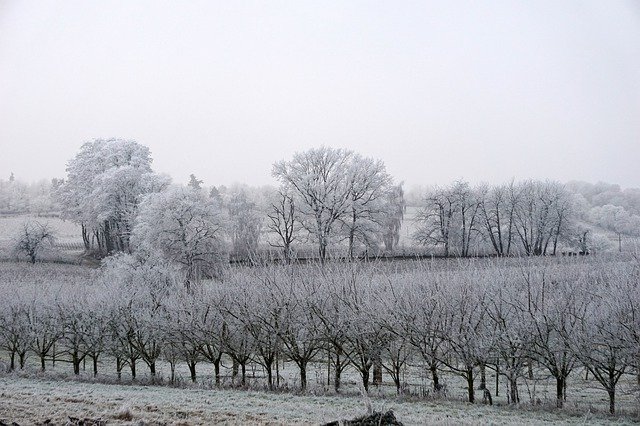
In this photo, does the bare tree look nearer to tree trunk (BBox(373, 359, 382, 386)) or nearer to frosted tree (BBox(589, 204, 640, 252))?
tree trunk (BBox(373, 359, 382, 386))

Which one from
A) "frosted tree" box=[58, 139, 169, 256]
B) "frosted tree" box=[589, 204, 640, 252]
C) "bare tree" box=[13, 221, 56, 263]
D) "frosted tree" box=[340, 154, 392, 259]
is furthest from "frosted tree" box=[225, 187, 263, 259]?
"frosted tree" box=[589, 204, 640, 252]

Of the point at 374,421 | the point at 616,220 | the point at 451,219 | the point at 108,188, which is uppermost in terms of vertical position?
the point at 108,188

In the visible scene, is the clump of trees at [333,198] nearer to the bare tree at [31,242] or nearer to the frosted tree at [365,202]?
the frosted tree at [365,202]

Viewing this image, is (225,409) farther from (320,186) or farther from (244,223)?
(244,223)

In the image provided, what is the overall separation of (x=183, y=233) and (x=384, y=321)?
94.9 feet

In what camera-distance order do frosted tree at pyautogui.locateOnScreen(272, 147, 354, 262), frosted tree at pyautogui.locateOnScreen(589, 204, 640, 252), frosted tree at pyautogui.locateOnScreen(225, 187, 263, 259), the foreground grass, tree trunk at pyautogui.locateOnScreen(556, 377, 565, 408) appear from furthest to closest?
frosted tree at pyautogui.locateOnScreen(589, 204, 640, 252) → frosted tree at pyautogui.locateOnScreen(225, 187, 263, 259) → frosted tree at pyautogui.locateOnScreen(272, 147, 354, 262) → tree trunk at pyautogui.locateOnScreen(556, 377, 565, 408) → the foreground grass

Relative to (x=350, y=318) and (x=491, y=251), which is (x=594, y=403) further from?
(x=491, y=251)

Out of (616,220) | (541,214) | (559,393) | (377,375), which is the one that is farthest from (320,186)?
(616,220)

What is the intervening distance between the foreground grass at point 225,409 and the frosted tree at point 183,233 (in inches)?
974

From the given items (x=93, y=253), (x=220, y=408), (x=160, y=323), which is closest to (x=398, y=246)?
(x=93, y=253)

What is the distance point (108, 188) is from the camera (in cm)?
6125

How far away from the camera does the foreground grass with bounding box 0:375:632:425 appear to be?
14.4 metres

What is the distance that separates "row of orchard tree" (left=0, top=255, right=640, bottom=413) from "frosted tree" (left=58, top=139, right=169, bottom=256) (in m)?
28.9

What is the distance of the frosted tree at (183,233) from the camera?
46312 mm
